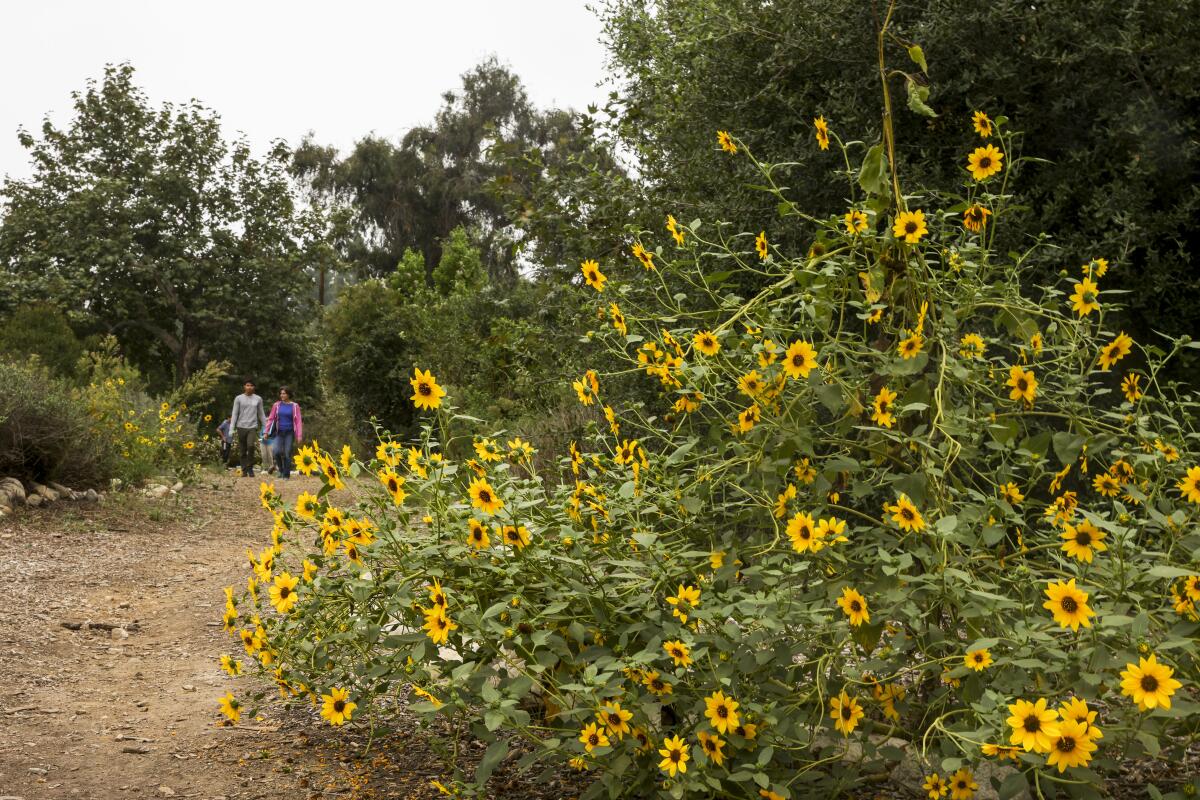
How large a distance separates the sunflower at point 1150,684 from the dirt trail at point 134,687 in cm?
180

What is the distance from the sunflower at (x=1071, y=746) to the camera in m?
1.75

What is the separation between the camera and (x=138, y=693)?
4113 mm

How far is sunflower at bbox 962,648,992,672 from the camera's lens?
1985mm

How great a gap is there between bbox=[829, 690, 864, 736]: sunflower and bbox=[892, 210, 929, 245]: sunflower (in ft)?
3.40

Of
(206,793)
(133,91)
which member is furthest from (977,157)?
(133,91)

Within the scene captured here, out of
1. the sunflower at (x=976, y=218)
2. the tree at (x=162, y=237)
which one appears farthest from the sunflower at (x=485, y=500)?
the tree at (x=162, y=237)

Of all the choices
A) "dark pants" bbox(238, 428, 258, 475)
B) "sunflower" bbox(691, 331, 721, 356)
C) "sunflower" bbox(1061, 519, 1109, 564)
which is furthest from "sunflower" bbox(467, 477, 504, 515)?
"dark pants" bbox(238, 428, 258, 475)

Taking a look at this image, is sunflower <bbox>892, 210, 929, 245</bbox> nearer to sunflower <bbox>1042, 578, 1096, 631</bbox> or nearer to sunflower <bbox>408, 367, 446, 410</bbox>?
sunflower <bbox>1042, 578, 1096, 631</bbox>

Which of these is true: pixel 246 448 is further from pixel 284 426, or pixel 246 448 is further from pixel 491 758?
pixel 491 758

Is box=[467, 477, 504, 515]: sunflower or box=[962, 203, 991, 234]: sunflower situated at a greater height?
box=[962, 203, 991, 234]: sunflower

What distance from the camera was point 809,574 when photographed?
2643mm

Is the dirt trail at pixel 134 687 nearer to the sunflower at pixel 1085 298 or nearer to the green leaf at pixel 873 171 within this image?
the green leaf at pixel 873 171

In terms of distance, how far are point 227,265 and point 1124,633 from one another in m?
24.8

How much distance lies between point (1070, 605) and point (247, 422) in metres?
12.9
